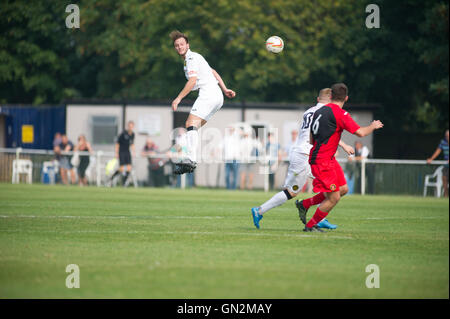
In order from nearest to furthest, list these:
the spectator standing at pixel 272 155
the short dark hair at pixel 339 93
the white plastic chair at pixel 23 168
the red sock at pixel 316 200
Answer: the short dark hair at pixel 339 93 < the red sock at pixel 316 200 < the spectator standing at pixel 272 155 < the white plastic chair at pixel 23 168

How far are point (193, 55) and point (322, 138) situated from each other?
9.74 feet

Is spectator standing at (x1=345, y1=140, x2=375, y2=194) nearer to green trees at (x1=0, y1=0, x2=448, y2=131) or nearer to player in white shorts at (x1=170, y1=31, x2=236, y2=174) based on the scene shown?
green trees at (x1=0, y1=0, x2=448, y2=131)

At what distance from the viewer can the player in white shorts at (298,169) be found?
11.4 meters

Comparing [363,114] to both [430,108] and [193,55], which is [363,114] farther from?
[193,55]

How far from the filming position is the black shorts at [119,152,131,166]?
2900 cm

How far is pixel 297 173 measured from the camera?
12281 mm

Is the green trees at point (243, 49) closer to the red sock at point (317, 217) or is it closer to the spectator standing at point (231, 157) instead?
the spectator standing at point (231, 157)

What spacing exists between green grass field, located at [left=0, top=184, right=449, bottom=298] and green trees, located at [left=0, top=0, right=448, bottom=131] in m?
25.8

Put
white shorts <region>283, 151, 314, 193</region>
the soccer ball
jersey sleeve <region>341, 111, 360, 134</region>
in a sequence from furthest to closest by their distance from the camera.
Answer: the soccer ball
white shorts <region>283, 151, 314, 193</region>
jersey sleeve <region>341, 111, 360, 134</region>

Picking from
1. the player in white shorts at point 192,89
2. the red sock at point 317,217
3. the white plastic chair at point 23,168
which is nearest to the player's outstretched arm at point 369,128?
the red sock at point 317,217

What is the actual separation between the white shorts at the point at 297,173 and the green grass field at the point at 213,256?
634 millimetres

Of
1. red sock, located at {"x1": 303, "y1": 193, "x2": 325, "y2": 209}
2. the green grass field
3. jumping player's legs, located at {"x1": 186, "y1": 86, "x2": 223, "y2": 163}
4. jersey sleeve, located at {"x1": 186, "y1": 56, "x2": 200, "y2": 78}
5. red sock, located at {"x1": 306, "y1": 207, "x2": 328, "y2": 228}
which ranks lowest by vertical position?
the green grass field

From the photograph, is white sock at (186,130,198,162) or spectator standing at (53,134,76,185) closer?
white sock at (186,130,198,162)

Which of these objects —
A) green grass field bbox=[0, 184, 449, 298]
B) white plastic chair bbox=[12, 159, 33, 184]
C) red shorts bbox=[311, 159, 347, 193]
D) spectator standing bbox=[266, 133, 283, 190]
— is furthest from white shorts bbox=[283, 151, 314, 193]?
white plastic chair bbox=[12, 159, 33, 184]
